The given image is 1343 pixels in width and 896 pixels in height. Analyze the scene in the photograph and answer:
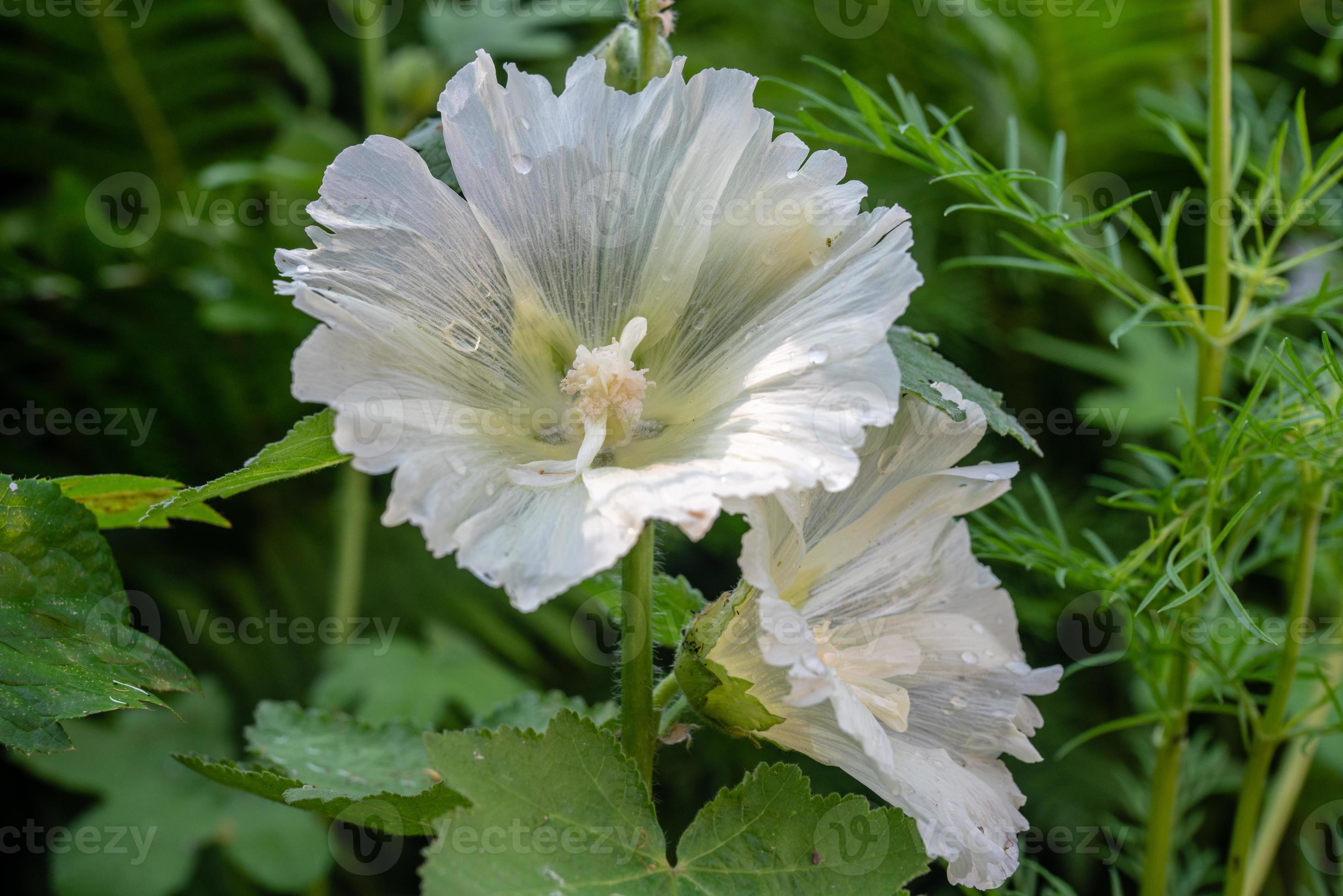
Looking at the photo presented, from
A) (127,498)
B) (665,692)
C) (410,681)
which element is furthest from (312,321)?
(665,692)

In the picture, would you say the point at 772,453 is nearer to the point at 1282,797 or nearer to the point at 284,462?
the point at 284,462

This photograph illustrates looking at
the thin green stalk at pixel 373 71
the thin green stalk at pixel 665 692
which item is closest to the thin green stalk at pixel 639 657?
the thin green stalk at pixel 665 692

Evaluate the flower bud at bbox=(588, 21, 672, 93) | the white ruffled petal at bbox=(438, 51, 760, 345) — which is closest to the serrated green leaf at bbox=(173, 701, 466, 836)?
the white ruffled petal at bbox=(438, 51, 760, 345)

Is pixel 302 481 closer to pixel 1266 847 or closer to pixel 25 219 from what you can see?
pixel 25 219

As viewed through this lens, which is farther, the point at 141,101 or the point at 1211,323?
the point at 141,101

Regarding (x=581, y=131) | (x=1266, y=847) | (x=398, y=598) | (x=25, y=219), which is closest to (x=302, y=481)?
(x=398, y=598)

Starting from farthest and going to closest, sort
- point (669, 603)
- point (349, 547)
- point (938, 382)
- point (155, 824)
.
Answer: point (349, 547) → point (155, 824) → point (669, 603) → point (938, 382)

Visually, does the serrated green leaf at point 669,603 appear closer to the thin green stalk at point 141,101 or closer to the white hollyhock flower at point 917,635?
the white hollyhock flower at point 917,635
